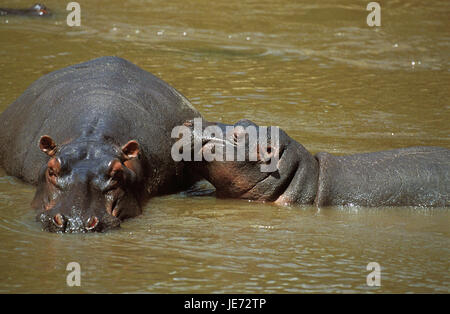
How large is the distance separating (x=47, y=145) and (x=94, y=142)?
1.02 ft

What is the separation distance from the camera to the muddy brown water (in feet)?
17.1

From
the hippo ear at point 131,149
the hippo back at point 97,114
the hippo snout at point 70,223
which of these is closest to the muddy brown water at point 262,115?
the hippo snout at point 70,223

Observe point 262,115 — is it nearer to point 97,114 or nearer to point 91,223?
point 97,114

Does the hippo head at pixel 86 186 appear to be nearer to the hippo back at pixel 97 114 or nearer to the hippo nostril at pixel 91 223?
the hippo nostril at pixel 91 223

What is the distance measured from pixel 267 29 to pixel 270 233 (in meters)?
7.70

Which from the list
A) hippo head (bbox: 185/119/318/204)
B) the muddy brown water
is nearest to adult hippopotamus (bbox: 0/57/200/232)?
the muddy brown water

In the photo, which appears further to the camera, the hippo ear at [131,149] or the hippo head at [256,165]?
the hippo head at [256,165]

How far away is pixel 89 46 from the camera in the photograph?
11984 mm

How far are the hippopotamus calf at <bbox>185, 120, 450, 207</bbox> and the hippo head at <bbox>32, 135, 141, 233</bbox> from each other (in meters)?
0.93

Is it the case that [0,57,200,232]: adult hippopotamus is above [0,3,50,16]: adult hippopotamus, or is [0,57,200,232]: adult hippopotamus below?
below

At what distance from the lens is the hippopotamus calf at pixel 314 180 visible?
22.4ft

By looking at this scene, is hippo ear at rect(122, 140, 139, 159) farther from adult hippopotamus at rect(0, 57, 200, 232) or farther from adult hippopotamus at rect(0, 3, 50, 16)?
adult hippopotamus at rect(0, 3, 50, 16)

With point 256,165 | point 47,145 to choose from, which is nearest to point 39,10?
point 256,165

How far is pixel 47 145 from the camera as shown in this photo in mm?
6031
